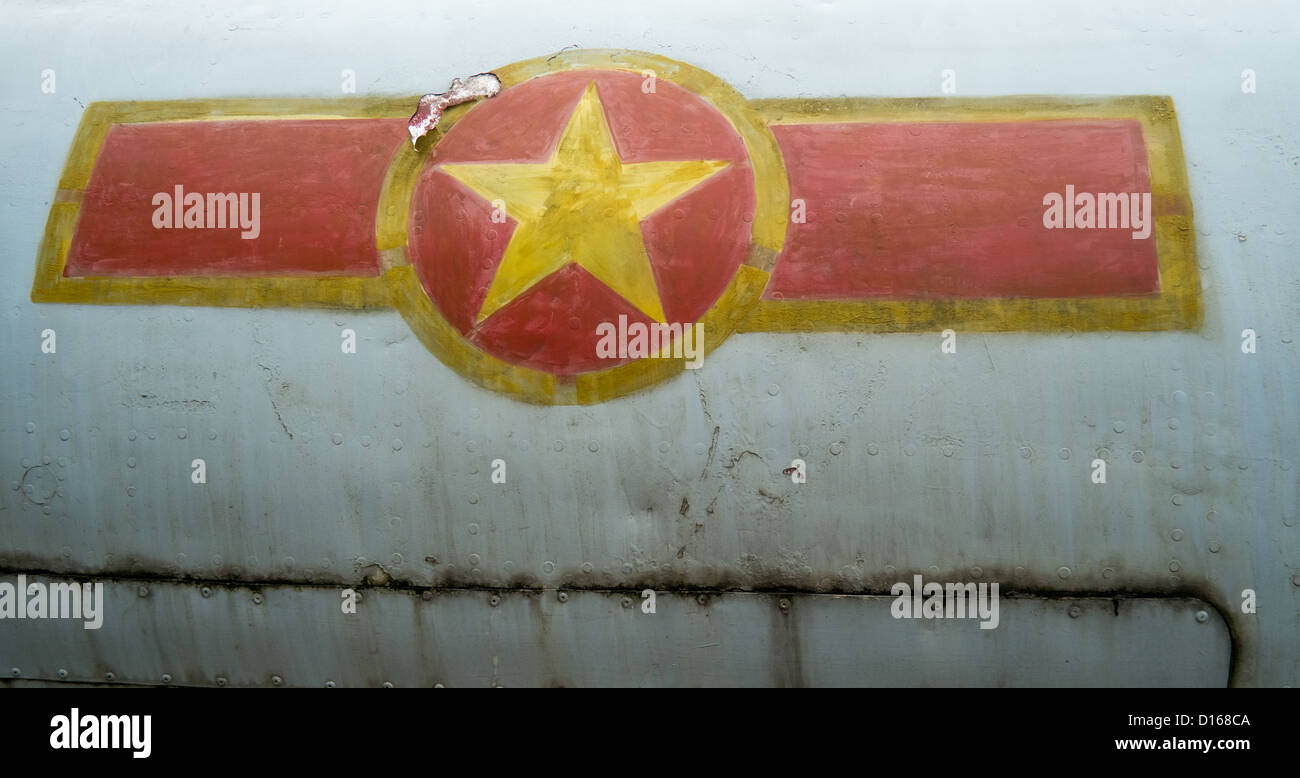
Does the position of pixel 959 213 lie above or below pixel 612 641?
above

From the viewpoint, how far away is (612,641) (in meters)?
3.48

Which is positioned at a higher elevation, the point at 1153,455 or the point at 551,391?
the point at 551,391

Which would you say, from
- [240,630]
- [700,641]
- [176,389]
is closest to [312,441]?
[176,389]

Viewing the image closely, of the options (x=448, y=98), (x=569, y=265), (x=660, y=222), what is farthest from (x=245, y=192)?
(x=660, y=222)

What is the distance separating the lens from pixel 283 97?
3.63 meters

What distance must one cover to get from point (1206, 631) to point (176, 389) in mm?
3894

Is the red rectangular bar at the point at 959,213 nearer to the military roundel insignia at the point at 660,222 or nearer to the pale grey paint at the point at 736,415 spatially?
the military roundel insignia at the point at 660,222

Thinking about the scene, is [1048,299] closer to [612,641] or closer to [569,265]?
[569,265]

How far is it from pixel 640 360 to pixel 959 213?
1.27 meters

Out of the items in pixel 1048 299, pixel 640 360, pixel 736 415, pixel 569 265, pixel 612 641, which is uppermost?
pixel 569 265

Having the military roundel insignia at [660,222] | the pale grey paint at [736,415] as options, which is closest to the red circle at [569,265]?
the military roundel insignia at [660,222]

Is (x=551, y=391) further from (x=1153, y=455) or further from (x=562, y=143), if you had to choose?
(x=1153, y=455)

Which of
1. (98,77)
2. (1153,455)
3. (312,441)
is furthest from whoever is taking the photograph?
→ (98,77)

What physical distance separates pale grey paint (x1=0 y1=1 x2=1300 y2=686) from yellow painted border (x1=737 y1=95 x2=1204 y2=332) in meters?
0.06
